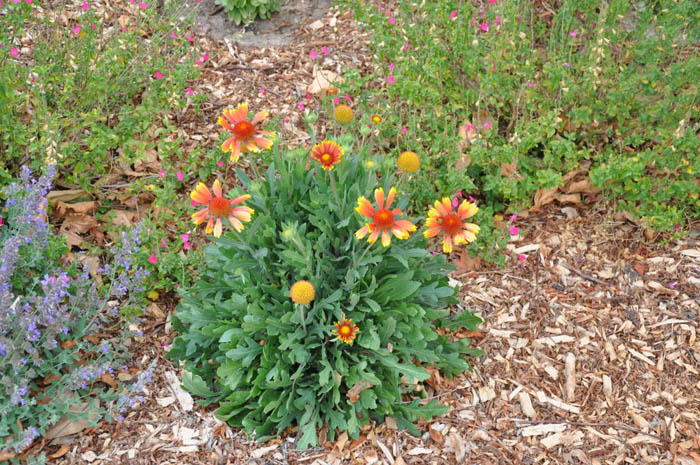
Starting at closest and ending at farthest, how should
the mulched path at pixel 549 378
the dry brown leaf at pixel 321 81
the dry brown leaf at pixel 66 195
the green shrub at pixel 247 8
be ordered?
1. the mulched path at pixel 549 378
2. the dry brown leaf at pixel 66 195
3. the dry brown leaf at pixel 321 81
4. the green shrub at pixel 247 8

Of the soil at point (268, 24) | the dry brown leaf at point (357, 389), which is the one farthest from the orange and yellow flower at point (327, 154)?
the soil at point (268, 24)

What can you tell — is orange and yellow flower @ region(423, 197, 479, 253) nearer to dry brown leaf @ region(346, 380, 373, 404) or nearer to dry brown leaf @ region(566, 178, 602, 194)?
dry brown leaf @ region(346, 380, 373, 404)

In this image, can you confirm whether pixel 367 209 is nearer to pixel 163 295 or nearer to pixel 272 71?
pixel 163 295

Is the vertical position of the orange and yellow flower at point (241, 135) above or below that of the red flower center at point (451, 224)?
above

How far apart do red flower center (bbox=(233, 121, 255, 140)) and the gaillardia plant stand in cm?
25

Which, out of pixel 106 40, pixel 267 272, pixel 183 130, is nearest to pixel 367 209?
pixel 267 272

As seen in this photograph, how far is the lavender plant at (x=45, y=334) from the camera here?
228 cm

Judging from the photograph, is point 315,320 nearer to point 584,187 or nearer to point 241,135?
point 241,135

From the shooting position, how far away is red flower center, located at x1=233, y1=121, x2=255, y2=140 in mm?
2238

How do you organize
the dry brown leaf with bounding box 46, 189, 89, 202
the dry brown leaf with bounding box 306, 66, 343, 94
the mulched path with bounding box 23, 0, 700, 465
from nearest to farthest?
the mulched path with bounding box 23, 0, 700, 465, the dry brown leaf with bounding box 46, 189, 89, 202, the dry brown leaf with bounding box 306, 66, 343, 94

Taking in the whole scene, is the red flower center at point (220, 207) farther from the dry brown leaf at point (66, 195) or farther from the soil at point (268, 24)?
the soil at point (268, 24)

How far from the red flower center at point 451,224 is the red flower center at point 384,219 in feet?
0.76

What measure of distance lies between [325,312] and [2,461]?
1.32 m

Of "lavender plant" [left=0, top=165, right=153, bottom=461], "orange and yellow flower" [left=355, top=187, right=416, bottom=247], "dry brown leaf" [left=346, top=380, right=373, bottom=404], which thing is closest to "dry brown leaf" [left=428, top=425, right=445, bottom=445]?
"dry brown leaf" [left=346, top=380, right=373, bottom=404]
